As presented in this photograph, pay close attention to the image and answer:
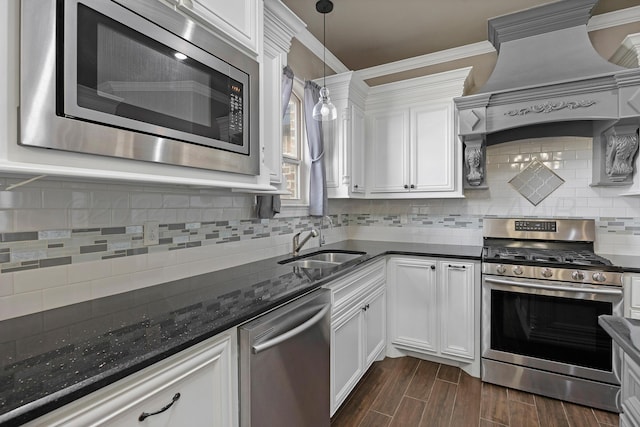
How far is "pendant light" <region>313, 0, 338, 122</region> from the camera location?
78.0 inches

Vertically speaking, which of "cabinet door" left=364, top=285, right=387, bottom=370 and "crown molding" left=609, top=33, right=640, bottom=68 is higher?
"crown molding" left=609, top=33, right=640, bottom=68

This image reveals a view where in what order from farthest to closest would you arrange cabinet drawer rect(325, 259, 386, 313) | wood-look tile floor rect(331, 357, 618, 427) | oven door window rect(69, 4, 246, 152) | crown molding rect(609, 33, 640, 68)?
crown molding rect(609, 33, 640, 68), wood-look tile floor rect(331, 357, 618, 427), cabinet drawer rect(325, 259, 386, 313), oven door window rect(69, 4, 246, 152)

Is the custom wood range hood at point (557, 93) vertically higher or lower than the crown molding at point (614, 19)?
lower

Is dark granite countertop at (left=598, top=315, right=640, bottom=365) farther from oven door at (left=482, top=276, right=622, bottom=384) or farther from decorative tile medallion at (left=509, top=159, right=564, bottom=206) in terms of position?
decorative tile medallion at (left=509, top=159, right=564, bottom=206)

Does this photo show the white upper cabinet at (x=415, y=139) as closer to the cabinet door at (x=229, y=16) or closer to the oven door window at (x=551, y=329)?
the oven door window at (x=551, y=329)

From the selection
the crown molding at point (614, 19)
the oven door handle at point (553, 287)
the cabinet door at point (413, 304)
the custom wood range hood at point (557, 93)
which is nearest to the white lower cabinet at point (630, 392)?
the oven door handle at point (553, 287)

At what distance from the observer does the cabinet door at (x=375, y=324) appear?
2.31 metres

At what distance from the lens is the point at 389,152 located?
3.06m

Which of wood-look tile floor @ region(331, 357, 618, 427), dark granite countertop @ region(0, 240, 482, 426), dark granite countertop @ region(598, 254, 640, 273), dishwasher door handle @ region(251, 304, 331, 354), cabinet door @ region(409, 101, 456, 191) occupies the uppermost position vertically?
cabinet door @ region(409, 101, 456, 191)

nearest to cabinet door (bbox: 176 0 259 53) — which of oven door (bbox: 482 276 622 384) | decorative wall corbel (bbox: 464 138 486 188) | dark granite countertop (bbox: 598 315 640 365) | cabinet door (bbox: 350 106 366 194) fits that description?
cabinet door (bbox: 350 106 366 194)

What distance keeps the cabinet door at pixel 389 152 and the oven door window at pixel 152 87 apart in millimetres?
1861

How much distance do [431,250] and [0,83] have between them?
2.64m

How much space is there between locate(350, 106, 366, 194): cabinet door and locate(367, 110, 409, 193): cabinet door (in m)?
0.10

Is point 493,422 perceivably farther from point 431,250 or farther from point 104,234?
point 104,234
